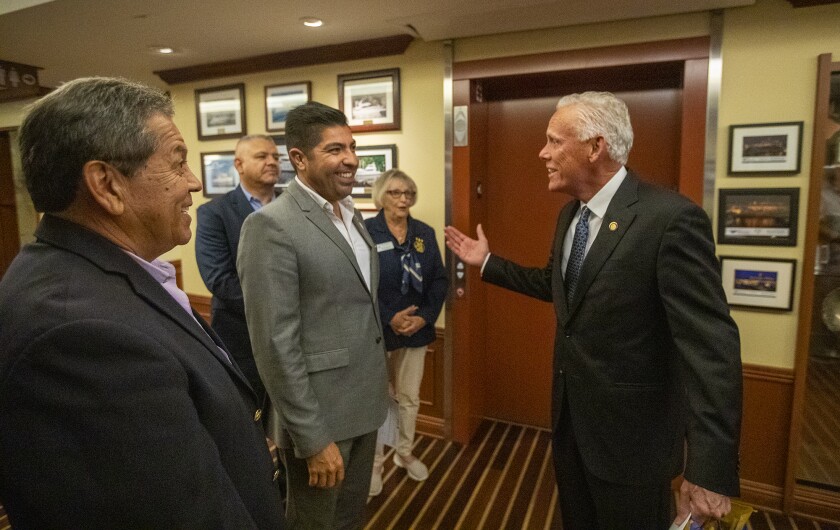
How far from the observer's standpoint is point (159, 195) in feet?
2.60

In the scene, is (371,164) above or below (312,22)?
below

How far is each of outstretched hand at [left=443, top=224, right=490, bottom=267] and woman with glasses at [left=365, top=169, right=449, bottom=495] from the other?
0.41m

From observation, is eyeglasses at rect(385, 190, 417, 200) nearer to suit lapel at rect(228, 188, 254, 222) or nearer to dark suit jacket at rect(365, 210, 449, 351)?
dark suit jacket at rect(365, 210, 449, 351)

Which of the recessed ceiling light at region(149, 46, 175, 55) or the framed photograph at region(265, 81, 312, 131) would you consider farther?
the framed photograph at region(265, 81, 312, 131)

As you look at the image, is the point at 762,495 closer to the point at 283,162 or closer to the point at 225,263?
the point at 225,263

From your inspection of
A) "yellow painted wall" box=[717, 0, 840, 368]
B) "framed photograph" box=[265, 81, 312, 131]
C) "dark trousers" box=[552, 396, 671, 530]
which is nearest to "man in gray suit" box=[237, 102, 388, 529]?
"dark trousers" box=[552, 396, 671, 530]

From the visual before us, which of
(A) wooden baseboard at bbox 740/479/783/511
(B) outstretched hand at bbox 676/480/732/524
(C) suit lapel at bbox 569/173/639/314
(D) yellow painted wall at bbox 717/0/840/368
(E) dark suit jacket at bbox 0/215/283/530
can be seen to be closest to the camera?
(E) dark suit jacket at bbox 0/215/283/530

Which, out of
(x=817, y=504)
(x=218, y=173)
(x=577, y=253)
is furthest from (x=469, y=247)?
(x=218, y=173)

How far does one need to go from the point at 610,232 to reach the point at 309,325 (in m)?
0.95

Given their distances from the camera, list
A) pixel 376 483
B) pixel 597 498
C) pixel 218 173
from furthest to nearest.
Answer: pixel 218 173, pixel 376 483, pixel 597 498

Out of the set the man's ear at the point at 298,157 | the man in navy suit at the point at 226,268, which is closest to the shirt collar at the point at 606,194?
the man's ear at the point at 298,157

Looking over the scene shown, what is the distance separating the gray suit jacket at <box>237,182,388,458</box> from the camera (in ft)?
4.68

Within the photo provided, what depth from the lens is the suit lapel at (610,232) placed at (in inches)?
56.0

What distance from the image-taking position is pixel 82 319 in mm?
616
